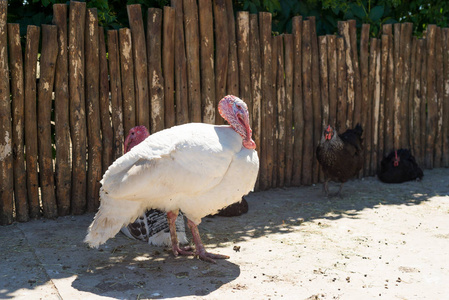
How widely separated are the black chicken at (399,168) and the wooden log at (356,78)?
73 cm

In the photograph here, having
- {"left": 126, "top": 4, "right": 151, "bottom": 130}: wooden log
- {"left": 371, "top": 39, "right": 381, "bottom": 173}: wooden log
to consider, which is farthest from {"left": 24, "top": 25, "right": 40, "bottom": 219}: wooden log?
{"left": 371, "top": 39, "right": 381, "bottom": 173}: wooden log

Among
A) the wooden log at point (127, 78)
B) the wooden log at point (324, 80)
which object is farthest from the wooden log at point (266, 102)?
the wooden log at point (127, 78)

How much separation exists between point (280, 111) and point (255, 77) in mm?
606

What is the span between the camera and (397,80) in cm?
796

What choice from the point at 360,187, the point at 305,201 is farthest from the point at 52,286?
the point at 360,187

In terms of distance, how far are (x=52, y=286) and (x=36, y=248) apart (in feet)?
3.10

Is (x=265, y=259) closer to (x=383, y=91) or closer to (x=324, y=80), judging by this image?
(x=324, y=80)

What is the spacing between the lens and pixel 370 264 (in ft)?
14.6

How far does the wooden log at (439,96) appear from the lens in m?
8.39

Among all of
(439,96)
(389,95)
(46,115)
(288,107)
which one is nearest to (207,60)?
(288,107)

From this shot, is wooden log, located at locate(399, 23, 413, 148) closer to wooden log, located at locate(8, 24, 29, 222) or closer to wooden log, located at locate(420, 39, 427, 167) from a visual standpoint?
wooden log, located at locate(420, 39, 427, 167)

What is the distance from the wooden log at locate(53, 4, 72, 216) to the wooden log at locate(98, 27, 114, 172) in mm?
379

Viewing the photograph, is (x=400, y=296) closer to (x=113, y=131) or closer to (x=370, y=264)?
(x=370, y=264)

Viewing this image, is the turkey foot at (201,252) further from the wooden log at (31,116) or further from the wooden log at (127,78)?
the wooden log at (31,116)
